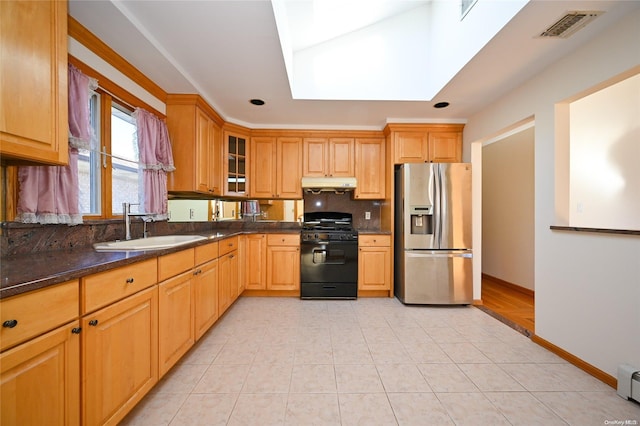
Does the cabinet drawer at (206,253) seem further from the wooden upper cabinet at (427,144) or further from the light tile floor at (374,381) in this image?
the wooden upper cabinet at (427,144)

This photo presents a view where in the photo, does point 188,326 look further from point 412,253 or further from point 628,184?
point 628,184

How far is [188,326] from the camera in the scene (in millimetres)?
1856

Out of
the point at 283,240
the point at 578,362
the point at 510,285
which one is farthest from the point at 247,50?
the point at 510,285

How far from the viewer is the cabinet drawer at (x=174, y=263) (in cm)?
154

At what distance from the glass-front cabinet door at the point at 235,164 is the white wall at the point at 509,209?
4.12 meters

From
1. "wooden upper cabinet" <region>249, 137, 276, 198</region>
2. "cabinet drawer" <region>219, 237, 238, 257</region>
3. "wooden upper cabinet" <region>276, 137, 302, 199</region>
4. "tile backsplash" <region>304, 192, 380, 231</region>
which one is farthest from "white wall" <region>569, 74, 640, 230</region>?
"cabinet drawer" <region>219, 237, 238, 257</region>

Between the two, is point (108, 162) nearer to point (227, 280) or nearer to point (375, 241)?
point (227, 280)

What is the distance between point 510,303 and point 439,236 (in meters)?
1.31

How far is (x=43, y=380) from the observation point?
2.84ft

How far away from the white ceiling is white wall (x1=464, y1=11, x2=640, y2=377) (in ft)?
0.48

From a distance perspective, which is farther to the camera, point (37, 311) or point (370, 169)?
point (370, 169)

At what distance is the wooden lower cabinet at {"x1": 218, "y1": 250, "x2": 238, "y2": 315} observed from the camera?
98.3 inches

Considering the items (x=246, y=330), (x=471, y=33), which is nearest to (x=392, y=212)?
(x=471, y=33)

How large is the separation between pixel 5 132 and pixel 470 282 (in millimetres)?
3863
